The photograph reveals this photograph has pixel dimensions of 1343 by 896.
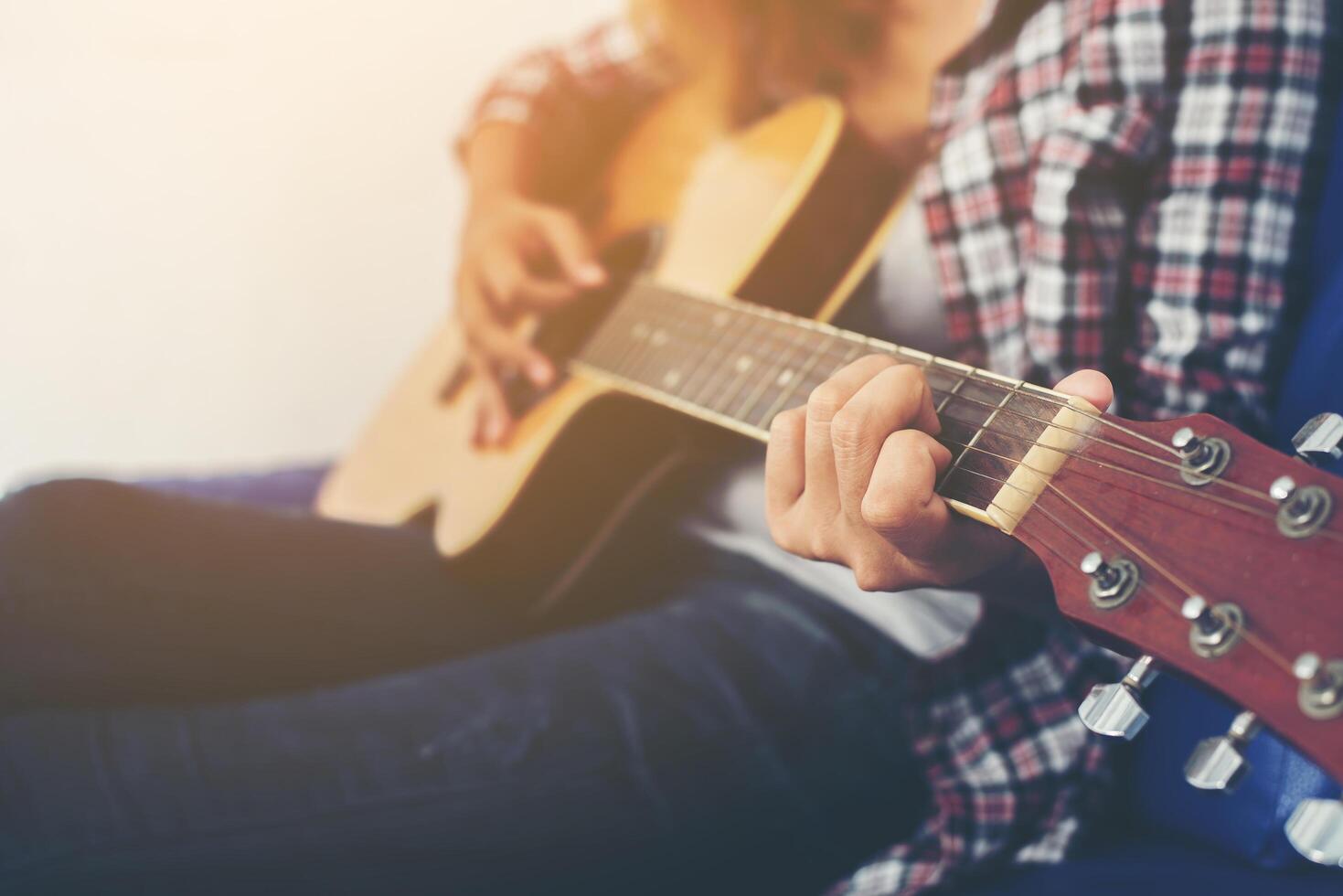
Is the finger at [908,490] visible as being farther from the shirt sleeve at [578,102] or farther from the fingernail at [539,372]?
the shirt sleeve at [578,102]

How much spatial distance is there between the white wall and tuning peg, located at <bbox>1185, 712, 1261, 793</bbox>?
158 cm

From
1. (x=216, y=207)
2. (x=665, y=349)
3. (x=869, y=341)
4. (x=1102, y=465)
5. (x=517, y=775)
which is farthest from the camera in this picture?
(x=216, y=207)

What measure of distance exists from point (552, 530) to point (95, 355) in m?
1.17

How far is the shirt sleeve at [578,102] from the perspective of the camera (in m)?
1.15

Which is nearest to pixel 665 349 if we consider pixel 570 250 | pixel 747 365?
pixel 747 365

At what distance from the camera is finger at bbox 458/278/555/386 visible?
0.89 metres

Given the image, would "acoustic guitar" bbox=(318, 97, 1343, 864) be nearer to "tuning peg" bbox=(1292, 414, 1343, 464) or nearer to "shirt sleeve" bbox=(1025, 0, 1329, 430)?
"tuning peg" bbox=(1292, 414, 1343, 464)

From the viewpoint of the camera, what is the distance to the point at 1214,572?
0.36 m

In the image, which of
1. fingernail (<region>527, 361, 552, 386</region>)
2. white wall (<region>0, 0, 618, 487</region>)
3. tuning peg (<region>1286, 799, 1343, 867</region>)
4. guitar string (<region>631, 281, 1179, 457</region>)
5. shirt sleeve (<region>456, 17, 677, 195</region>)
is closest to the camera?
tuning peg (<region>1286, 799, 1343, 867</region>)

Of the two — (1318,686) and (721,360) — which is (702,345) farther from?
(1318,686)

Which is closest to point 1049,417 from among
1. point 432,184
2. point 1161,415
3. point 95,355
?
point 1161,415

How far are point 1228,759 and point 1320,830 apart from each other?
4 centimetres

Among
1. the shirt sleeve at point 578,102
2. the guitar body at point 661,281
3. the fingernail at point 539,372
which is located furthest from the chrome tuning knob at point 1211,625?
the shirt sleeve at point 578,102

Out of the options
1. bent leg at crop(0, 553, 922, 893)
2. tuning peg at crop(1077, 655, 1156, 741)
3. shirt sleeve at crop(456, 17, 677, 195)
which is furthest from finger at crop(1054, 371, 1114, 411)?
shirt sleeve at crop(456, 17, 677, 195)
